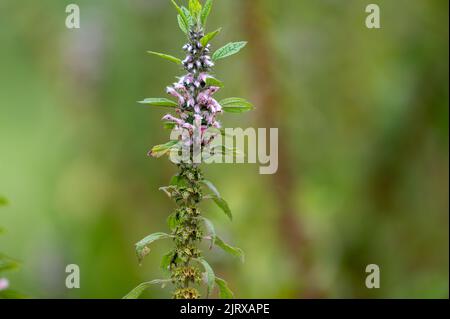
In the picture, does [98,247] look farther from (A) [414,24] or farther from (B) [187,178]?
(B) [187,178]

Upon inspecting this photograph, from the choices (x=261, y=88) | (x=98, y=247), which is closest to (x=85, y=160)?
(x=98, y=247)

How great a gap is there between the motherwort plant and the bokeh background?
1.60 m

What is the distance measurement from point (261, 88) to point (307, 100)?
14.2 inches

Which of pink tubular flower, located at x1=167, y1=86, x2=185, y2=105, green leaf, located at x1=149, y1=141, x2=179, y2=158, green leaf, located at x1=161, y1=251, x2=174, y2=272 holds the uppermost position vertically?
pink tubular flower, located at x1=167, y1=86, x2=185, y2=105

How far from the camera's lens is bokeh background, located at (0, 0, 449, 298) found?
3.08 metres

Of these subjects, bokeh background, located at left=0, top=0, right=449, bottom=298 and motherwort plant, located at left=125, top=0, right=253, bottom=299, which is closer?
motherwort plant, located at left=125, top=0, right=253, bottom=299

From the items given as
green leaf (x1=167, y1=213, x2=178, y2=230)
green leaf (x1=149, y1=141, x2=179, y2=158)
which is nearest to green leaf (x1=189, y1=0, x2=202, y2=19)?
green leaf (x1=149, y1=141, x2=179, y2=158)

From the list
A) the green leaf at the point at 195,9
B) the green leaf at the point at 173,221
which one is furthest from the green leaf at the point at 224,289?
the green leaf at the point at 195,9

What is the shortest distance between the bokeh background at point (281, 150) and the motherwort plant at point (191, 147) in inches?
62.9

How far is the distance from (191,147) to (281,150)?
1774 millimetres

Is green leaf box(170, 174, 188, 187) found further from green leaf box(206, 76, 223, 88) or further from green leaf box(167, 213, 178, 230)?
green leaf box(206, 76, 223, 88)

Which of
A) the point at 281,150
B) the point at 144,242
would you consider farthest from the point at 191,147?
the point at 281,150

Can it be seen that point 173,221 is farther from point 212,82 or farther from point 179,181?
point 212,82

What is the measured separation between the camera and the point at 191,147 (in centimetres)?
133
